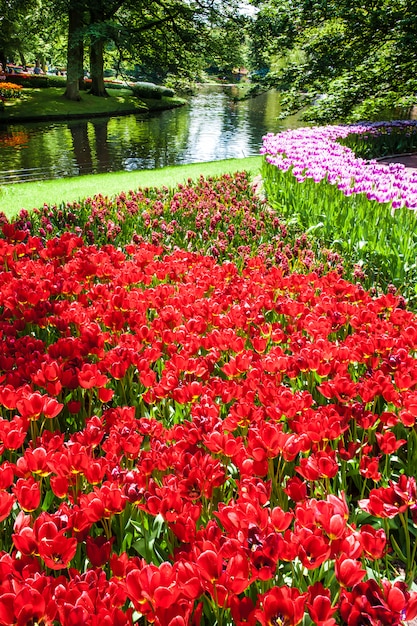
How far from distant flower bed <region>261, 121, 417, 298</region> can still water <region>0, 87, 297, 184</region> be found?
8.09 m

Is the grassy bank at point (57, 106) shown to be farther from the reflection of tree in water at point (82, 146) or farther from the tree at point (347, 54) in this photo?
the tree at point (347, 54)

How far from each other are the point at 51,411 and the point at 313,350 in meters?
1.24

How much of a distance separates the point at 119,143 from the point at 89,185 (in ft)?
33.5

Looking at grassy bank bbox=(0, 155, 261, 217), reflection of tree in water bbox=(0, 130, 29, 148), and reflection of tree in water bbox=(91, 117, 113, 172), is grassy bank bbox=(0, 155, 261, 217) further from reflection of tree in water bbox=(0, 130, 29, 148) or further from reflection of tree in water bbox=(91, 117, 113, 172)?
reflection of tree in water bbox=(0, 130, 29, 148)

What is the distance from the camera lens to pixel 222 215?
7102 millimetres

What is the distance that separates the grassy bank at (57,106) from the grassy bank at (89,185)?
1594 centimetres

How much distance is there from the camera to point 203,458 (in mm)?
1784

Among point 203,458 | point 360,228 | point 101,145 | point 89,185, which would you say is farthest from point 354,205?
point 101,145

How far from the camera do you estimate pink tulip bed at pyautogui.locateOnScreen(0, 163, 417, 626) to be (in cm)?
132

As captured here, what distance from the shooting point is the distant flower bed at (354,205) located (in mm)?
5027

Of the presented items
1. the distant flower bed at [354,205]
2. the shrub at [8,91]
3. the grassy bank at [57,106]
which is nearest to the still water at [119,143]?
the grassy bank at [57,106]

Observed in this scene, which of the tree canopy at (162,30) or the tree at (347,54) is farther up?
the tree canopy at (162,30)

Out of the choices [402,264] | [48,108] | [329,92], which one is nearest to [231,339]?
[402,264]

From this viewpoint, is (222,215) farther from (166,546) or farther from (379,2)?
(379,2)
